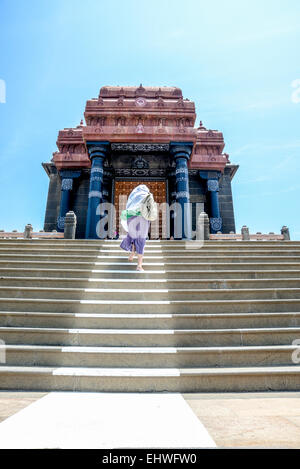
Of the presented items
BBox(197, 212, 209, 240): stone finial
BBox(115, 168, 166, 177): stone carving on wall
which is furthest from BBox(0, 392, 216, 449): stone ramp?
BBox(115, 168, 166, 177): stone carving on wall

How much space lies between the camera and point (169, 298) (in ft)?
13.6

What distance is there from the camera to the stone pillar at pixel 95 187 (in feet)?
37.5

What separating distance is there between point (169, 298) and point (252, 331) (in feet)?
4.48

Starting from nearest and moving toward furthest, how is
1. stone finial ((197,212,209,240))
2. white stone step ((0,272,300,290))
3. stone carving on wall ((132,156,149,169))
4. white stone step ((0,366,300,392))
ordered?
1. white stone step ((0,366,300,392))
2. white stone step ((0,272,300,290))
3. stone finial ((197,212,209,240))
4. stone carving on wall ((132,156,149,169))

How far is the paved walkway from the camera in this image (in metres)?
1.47

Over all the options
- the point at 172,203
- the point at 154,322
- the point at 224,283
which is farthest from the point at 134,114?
the point at 154,322

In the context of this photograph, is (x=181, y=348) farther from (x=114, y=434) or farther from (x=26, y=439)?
(x=26, y=439)

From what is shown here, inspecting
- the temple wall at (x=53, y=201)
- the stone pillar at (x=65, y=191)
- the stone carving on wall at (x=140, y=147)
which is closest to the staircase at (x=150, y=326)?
the stone carving on wall at (x=140, y=147)

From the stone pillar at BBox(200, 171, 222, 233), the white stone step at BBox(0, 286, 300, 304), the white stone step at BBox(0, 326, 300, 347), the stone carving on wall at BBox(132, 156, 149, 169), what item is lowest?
the white stone step at BBox(0, 326, 300, 347)

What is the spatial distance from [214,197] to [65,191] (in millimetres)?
9054

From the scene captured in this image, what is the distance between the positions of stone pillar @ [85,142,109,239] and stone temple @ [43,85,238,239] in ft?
0.15

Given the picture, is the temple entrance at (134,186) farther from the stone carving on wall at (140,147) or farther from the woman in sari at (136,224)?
the woman in sari at (136,224)

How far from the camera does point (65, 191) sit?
14.8 meters
